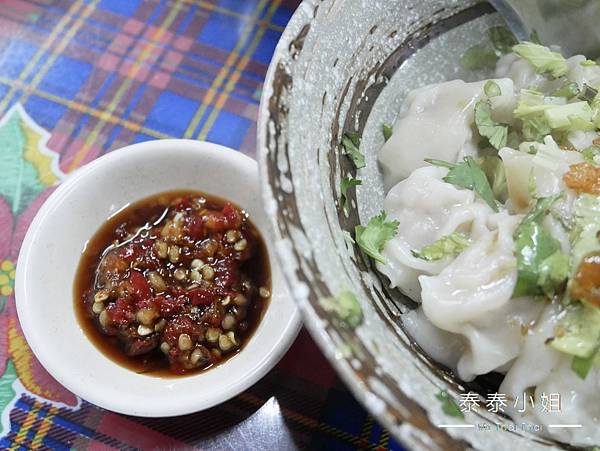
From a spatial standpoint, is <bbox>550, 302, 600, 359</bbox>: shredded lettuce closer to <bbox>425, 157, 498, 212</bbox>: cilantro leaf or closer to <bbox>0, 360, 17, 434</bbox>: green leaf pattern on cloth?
<bbox>425, 157, 498, 212</bbox>: cilantro leaf

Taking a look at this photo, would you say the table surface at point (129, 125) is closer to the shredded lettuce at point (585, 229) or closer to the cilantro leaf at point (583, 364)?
the cilantro leaf at point (583, 364)

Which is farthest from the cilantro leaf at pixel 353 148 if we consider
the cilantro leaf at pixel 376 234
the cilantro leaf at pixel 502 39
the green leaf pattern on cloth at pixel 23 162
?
the green leaf pattern on cloth at pixel 23 162

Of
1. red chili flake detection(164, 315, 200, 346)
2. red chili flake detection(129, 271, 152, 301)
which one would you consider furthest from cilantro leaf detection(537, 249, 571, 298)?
red chili flake detection(129, 271, 152, 301)

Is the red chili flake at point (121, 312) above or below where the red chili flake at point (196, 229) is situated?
below

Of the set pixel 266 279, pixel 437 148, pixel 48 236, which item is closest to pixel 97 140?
pixel 48 236

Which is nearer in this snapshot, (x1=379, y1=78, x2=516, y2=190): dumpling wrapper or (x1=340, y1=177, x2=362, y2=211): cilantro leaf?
(x1=340, y1=177, x2=362, y2=211): cilantro leaf

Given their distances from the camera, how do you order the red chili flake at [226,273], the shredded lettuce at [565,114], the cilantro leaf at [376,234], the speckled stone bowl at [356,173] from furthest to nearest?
the red chili flake at [226,273], the shredded lettuce at [565,114], the cilantro leaf at [376,234], the speckled stone bowl at [356,173]
